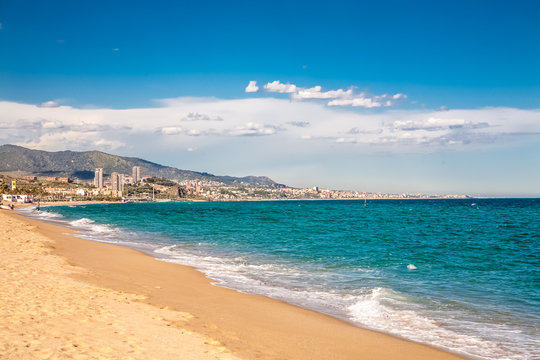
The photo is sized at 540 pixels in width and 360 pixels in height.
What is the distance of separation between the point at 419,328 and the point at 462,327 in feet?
4.36

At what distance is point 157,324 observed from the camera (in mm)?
10109

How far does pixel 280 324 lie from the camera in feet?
37.7

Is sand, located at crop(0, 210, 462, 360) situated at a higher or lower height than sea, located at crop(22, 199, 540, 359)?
higher

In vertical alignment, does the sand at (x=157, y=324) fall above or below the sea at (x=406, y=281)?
above

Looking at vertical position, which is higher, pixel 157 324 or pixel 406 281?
pixel 157 324

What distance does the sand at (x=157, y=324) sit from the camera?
7.96 meters

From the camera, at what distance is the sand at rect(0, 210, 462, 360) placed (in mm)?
7965

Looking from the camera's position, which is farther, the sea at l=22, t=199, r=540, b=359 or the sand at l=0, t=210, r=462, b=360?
the sea at l=22, t=199, r=540, b=359

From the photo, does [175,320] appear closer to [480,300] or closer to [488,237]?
[480,300]

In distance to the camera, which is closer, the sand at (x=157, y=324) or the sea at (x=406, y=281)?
the sand at (x=157, y=324)

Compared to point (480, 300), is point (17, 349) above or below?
above

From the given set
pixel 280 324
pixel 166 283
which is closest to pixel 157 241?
pixel 166 283

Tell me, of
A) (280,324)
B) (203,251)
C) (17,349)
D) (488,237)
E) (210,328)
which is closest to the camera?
(17,349)

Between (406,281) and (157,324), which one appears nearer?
(157,324)
